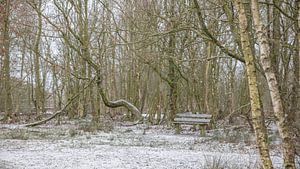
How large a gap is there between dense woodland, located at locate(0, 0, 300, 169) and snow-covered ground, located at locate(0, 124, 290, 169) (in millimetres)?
1236

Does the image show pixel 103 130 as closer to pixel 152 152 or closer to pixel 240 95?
pixel 152 152

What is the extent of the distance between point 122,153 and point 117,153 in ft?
0.39

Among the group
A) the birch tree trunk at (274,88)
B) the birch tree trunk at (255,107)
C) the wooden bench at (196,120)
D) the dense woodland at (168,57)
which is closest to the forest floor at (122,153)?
the dense woodland at (168,57)

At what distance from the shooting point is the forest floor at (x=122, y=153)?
842cm

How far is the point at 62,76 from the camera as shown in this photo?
2922 centimetres

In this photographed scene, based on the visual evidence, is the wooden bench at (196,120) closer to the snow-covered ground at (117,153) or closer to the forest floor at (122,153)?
the forest floor at (122,153)

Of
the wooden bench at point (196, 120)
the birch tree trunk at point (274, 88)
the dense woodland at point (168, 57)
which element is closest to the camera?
the birch tree trunk at point (274, 88)

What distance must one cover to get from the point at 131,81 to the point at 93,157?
59.6ft

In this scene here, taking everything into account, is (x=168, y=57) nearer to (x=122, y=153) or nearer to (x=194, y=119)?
(x=122, y=153)

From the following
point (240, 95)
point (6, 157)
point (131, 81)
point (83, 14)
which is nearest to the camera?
point (6, 157)

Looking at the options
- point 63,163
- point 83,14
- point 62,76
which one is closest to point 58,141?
point 63,163

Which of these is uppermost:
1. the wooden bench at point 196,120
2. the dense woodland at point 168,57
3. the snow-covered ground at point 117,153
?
the dense woodland at point 168,57

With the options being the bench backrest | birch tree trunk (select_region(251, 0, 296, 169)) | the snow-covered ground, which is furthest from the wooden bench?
birch tree trunk (select_region(251, 0, 296, 169))

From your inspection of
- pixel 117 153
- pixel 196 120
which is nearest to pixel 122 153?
pixel 117 153
